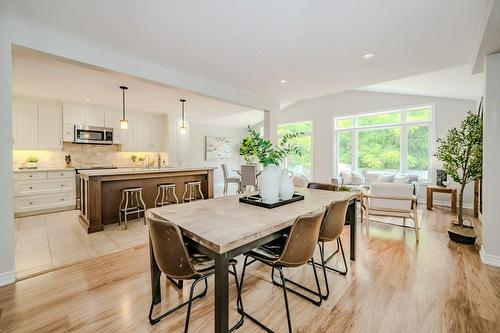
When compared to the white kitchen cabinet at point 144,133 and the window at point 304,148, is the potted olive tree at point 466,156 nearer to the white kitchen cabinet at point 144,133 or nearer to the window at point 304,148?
the window at point 304,148

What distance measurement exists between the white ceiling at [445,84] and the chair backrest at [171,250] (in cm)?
495

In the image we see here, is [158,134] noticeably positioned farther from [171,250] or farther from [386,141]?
[386,141]

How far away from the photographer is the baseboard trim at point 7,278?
80.9 inches

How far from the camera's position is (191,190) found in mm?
5199

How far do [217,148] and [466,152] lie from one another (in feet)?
23.9

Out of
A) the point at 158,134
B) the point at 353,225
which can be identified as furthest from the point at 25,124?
the point at 353,225

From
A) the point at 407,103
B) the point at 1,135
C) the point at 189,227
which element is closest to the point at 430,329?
the point at 189,227

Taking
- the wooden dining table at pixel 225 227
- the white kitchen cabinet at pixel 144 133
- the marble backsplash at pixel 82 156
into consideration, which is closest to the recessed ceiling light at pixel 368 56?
the wooden dining table at pixel 225 227

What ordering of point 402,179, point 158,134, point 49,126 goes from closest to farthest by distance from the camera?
point 49,126 < point 402,179 < point 158,134

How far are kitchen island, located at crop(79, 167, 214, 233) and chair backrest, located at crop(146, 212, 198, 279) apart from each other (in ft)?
9.24

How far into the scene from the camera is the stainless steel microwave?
5.25 meters

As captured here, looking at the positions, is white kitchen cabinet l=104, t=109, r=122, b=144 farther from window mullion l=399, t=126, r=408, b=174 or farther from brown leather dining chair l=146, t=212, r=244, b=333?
window mullion l=399, t=126, r=408, b=174

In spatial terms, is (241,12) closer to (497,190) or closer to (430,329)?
(430,329)

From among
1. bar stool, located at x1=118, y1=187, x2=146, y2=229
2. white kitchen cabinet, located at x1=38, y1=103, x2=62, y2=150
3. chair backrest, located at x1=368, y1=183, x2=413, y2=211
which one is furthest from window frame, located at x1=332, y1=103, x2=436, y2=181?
white kitchen cabinet, located at x1=38, y1=103, x2=62, y2=150
